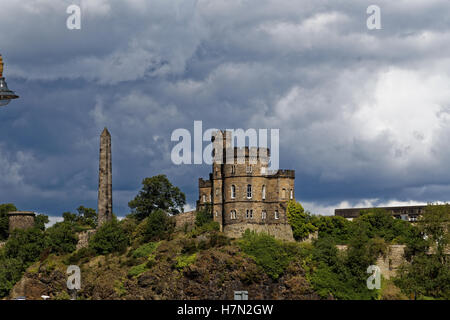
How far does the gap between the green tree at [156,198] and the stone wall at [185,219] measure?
13.7 metres

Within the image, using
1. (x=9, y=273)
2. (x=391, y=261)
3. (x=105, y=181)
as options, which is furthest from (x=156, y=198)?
(x=391, y=261)

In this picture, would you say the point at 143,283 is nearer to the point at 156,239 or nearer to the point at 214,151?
the point at 156,239

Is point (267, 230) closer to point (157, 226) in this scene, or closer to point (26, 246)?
point (157, 226)

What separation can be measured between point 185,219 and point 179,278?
36.5ft

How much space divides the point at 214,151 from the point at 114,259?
61.7 feet

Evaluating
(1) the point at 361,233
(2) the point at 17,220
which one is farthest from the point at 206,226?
(2) the point at 17,220

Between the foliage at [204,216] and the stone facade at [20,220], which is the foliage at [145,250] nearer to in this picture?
the foliage at [204,216]

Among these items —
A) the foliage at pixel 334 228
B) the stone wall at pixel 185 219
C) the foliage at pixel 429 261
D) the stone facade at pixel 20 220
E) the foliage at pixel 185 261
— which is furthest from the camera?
the stone facade at pixel 20 220

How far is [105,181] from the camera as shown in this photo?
11431 cm

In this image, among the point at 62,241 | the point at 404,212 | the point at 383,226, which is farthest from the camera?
the point at 404,212

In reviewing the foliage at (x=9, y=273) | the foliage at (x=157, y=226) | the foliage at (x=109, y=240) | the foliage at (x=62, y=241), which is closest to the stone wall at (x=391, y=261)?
the foliage at (x=157, y=226)

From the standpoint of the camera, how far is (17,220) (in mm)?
121500

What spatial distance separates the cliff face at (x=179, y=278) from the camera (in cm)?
9081
